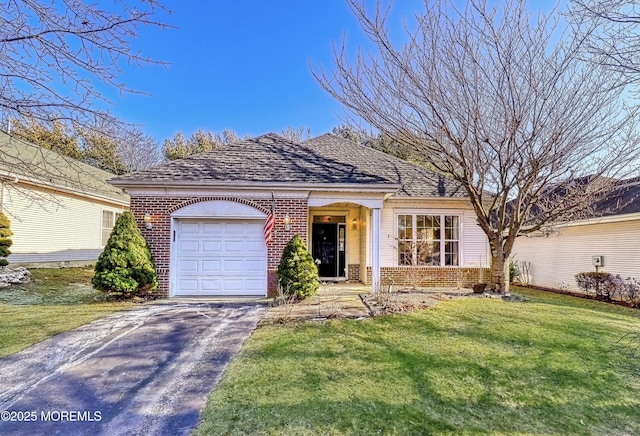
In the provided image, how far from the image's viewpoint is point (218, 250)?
9.23 meters

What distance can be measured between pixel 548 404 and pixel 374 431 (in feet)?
6.87

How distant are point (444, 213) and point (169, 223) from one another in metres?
8.48

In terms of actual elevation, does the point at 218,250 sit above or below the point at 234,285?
above

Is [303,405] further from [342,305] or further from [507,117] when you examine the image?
[507,117]

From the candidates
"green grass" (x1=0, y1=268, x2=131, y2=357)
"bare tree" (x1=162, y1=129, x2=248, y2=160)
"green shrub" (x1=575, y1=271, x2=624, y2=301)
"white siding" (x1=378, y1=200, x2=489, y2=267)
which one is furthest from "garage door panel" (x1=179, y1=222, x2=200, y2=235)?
"bare tree" (x1=162, y1=129, x2=248, y2=160)

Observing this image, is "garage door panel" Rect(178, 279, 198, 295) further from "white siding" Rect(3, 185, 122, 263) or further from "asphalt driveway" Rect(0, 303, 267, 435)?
"white siding" Rect(3, 185, 122, 263)

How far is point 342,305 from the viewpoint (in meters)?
7.94

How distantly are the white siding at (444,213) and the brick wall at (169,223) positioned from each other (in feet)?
11.5

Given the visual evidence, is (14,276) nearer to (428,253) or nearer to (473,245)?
(428,253)

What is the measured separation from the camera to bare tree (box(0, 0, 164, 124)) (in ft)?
11.3

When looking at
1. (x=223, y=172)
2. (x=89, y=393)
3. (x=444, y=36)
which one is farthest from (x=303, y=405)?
(x=444, y=36)

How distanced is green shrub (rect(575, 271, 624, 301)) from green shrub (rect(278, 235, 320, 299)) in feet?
29.3

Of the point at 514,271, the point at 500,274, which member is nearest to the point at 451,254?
the point at 500,274

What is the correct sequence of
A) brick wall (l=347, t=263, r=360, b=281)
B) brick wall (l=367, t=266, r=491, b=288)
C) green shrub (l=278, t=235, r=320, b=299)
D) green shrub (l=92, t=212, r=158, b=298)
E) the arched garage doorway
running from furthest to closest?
A: 1. brick wall (l=347, t=263, r=360, b=281)
2. brick wall (l=367, t=266, r=491, b=288)
3. the arched garage doorway
4. green shrub (l=278, t=235, r=320, b=299)
5. green shrub (l=92, t=212, r=158, b=298)
